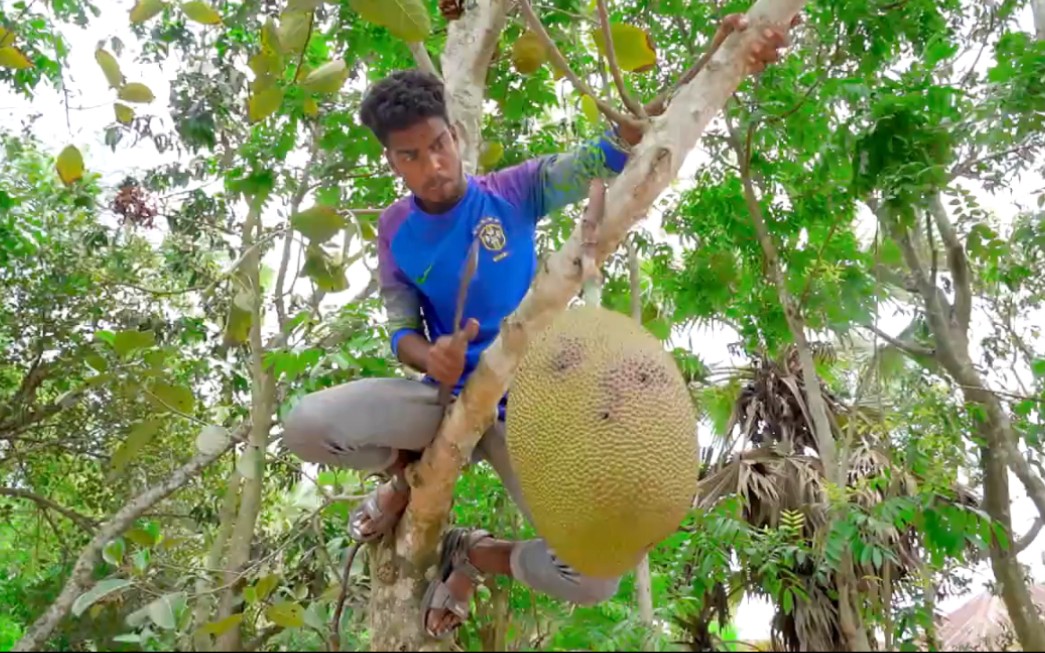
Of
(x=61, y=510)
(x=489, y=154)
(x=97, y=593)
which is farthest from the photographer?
(x=61, y=510)

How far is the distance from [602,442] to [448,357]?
333 millimetres

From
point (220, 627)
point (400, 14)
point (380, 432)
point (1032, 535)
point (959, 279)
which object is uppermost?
point (959, 279)

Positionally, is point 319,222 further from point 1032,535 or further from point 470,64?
point 1032,535

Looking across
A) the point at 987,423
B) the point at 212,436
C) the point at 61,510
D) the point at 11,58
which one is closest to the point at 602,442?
the point at 212,436

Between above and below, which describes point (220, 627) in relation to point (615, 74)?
below

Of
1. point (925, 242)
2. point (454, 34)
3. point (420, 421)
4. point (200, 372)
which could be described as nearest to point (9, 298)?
point (200, 372)

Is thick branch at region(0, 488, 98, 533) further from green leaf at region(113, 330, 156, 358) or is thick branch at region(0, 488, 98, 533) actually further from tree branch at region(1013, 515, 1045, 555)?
tree branch at region(1013, 515, 1045, 555)

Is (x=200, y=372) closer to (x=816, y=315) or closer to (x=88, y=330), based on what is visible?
(x=88, y=330)

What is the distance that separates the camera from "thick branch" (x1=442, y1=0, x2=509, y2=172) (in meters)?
1.80

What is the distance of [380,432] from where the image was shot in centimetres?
148

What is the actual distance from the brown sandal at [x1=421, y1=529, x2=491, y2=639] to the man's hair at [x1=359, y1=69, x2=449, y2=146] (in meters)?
0.68

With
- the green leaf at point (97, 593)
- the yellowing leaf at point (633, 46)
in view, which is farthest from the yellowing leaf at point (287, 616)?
the yellowing leaf at point (633, 46)

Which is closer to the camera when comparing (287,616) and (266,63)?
(287,616)

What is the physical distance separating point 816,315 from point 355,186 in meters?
1.60
